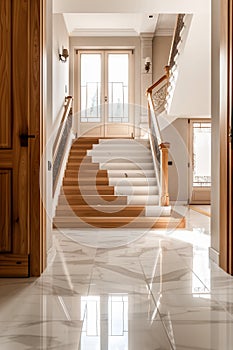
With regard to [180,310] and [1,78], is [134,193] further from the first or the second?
[180,310]

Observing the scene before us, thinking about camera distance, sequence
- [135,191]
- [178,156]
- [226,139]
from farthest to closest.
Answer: [178,156] < [135,191] < [226,139]

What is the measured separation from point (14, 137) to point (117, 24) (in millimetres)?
8490

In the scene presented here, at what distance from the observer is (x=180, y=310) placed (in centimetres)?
248

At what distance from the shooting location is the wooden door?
3.38 metres

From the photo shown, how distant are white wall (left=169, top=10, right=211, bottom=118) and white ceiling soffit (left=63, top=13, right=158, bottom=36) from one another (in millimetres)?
2403

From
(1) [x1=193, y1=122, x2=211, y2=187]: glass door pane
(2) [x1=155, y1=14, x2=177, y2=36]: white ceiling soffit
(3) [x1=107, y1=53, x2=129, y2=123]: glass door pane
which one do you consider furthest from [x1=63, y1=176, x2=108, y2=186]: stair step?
(2) [x1=155, y1=14, x2=177, y2=36]: white ceiling soffit

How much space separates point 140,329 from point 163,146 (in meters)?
5.47

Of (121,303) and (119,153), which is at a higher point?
(119,153)

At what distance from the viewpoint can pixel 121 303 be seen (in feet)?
8.58

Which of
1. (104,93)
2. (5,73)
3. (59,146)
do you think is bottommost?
(59,146)

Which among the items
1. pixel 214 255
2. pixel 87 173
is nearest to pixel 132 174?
pixel 87 173

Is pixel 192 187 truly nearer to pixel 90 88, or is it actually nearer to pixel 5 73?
pixel 90 88

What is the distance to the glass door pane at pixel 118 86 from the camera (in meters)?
11.9

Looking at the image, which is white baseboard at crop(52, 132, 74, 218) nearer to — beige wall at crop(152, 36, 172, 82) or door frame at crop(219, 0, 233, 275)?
beige wall at crop(152, 36, 172, 82)
